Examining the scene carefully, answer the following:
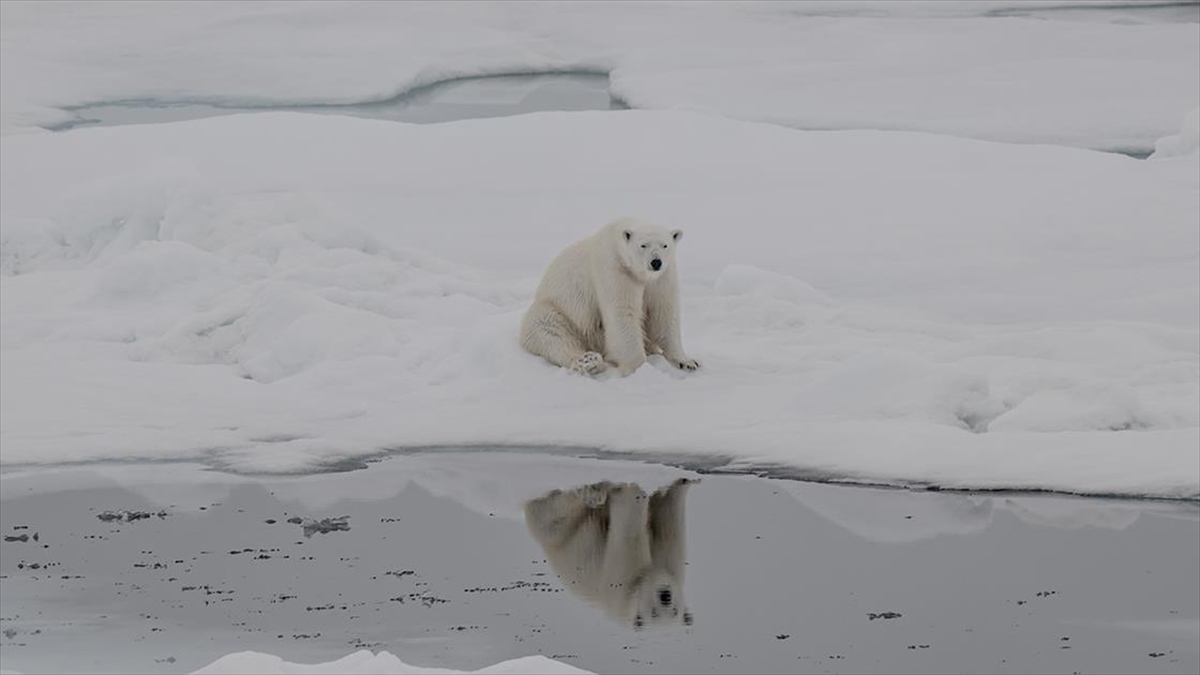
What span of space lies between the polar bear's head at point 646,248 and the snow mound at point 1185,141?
23.5ft

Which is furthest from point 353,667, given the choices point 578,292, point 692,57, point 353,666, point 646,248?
point 692,57

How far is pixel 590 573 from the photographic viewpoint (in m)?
5.37

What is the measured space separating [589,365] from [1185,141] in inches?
294

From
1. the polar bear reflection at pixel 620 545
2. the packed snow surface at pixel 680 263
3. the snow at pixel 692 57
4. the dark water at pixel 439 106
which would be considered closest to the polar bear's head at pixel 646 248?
the packed snow surface at pixel 680 263

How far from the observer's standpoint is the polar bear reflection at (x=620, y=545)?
200 inches

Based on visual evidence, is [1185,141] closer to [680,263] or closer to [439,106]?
[680,263]

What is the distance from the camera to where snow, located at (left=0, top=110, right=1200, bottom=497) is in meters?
7.06

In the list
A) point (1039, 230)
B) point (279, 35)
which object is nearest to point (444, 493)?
point (1039, 230)

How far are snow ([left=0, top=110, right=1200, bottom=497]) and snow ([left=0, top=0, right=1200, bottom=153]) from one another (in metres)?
2.87

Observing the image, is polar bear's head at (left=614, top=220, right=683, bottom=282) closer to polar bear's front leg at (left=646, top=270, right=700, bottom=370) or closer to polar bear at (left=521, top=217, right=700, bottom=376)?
polar bear at (left=521, top=217, right=700, bottom=376)

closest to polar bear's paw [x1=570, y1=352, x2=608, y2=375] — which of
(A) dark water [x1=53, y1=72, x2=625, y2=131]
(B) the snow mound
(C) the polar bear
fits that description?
(C) the polar bear

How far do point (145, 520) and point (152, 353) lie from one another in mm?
2653

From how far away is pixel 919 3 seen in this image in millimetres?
23484

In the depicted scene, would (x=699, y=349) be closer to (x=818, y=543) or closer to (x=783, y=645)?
(x=818, y=543)
